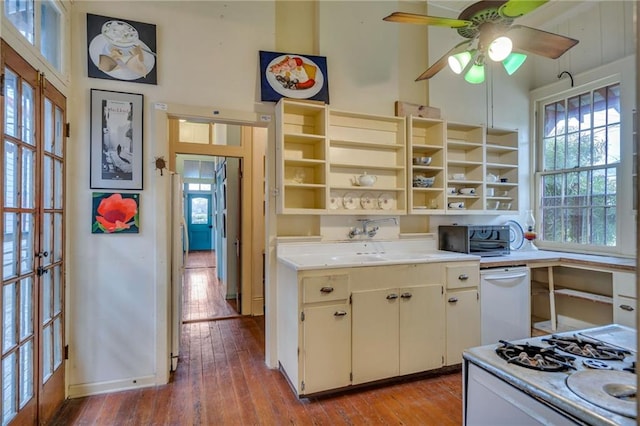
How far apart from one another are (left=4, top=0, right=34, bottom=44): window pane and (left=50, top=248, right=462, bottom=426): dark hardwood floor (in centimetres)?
234

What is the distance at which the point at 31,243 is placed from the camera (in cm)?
189

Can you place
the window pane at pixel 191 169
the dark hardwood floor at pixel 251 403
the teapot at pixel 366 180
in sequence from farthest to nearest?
1. the window pane at pixel 191 169
2. the teapot at pixel 366 180
3. the dark hardwood floor at pixel 251 403

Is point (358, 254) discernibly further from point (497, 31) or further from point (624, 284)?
point (624, 284)

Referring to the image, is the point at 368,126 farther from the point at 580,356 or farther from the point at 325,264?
the point at 580,356

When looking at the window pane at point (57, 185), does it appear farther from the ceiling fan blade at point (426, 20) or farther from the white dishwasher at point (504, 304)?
the white dishwasher at point (504, 304)

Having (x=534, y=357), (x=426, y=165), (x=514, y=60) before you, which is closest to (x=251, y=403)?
(x=534, y=357)

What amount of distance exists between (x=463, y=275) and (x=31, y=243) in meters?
3.04

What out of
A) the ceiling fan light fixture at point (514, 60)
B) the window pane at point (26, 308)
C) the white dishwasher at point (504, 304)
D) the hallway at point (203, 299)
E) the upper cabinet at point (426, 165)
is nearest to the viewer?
the window pane at point (26, 308)

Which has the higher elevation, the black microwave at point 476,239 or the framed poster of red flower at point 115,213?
the framed poster of red flower at point 115,213

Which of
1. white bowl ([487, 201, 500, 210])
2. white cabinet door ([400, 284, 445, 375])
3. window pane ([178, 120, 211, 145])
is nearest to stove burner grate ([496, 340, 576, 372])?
white cabinet door ([400, 284, 445, 375])

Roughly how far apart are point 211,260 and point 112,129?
755 centimetres

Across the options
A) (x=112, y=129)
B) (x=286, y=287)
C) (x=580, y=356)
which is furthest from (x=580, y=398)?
(x=112, y=129)

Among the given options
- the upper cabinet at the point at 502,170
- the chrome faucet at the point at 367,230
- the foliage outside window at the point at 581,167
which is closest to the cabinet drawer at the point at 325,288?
the chrome faucet at the point at 367,230

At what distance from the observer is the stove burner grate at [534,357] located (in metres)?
0.99
